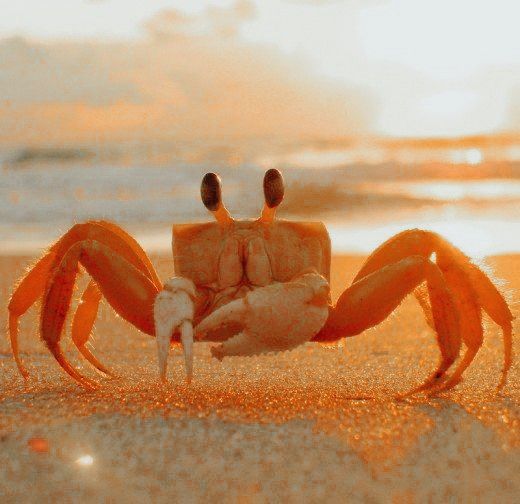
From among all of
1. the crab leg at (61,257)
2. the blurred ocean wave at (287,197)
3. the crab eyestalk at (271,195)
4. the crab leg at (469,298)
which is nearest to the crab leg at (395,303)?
the crab leg at (469,298)

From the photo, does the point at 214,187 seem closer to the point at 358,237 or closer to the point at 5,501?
the point at 5,501

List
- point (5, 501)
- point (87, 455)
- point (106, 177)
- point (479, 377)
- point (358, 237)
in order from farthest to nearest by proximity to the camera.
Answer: point (106, 177), point (358, 237), point (479, 377), point (87, 455), point (5, 501)

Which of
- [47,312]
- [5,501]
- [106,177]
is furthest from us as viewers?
[106,177]

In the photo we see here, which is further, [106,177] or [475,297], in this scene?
[106,177]

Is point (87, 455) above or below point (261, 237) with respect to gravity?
below

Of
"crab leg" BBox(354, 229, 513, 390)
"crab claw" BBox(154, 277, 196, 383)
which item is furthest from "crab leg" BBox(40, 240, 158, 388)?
"crab leg" BBox(354, 229, 513, 390)

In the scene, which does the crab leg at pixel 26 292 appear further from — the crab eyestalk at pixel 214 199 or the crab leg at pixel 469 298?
the crab leg at pixel 469 298

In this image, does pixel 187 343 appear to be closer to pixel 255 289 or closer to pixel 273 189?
pixel 255 289

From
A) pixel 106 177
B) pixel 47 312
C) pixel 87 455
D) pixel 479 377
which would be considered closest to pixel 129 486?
pixel 87 455

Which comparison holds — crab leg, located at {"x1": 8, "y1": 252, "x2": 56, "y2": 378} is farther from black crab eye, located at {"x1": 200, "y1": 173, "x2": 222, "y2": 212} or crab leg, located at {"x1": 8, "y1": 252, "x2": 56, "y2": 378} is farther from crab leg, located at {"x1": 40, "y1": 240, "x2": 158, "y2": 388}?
black crab eye, located at {"x1": 200, "y1": 173, "x2": 222, "y2": 212}
